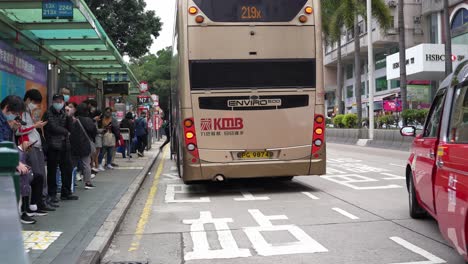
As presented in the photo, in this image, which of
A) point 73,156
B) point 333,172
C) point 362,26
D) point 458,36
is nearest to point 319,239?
point 73,156

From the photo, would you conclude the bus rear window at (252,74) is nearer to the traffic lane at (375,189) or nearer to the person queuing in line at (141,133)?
the traffic lane at (375,189)

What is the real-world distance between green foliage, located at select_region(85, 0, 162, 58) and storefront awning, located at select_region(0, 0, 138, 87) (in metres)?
6.96

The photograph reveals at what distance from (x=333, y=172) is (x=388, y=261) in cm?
844

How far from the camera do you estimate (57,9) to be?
927 centimetres

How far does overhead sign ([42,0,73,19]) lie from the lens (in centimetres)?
922

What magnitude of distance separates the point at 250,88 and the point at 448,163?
5.04 meters

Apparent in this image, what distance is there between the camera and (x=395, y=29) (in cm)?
4678

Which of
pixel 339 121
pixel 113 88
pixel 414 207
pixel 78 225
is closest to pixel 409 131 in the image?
pixel 414 207

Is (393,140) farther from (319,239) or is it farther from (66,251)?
(66,251)

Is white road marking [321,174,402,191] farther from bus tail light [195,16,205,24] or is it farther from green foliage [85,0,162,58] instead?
green foliage [85,0,162,58]

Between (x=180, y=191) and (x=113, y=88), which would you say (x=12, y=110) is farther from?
(x=113, y=88)

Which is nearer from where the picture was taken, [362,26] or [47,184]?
[47,184]

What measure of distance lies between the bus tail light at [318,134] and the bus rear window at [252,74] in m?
0.64

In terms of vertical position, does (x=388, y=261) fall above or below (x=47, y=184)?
below
